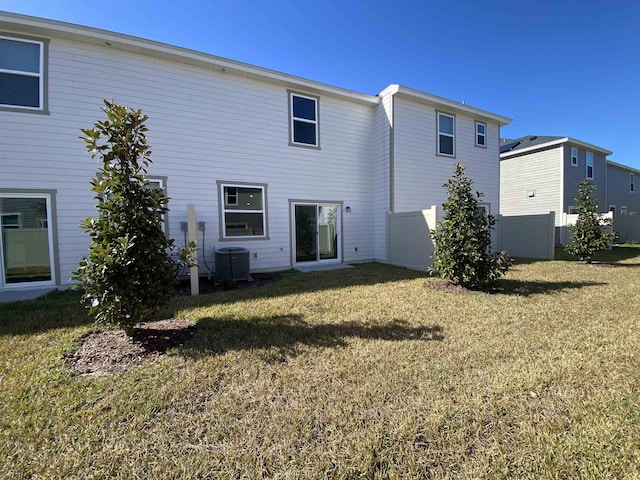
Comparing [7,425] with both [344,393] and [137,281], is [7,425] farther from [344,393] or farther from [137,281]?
[344,393]

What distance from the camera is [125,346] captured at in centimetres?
335

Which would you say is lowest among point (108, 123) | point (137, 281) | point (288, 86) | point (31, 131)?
point (137, 281)

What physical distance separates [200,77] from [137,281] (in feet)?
22.0

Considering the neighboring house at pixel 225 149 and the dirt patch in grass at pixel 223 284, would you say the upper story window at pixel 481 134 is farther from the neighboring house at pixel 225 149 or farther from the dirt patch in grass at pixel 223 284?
the dirt patch in grass at pixel 223 284

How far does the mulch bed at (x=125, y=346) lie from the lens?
9.71 ft

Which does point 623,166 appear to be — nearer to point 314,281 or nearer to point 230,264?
point 314,281

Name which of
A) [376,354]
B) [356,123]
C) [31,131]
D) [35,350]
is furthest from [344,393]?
[356,123]

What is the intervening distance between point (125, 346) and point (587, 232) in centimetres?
1231

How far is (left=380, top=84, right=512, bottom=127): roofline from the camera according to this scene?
9422mm

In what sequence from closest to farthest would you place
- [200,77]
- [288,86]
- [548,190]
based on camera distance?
[200,77] < [288,86] < [548,190]

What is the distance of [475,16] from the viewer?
896 centimetres

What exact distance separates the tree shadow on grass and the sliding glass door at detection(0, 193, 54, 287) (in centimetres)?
989

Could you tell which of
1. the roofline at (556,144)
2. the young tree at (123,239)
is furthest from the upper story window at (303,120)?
the roofline at (556,144)

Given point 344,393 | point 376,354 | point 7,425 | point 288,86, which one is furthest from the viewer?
point 288,86
